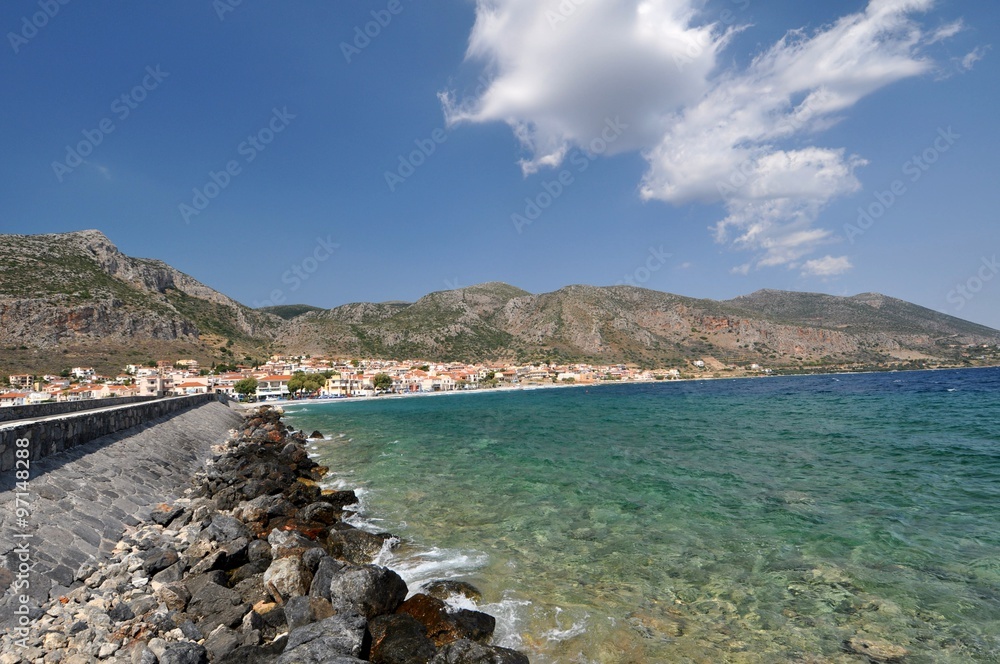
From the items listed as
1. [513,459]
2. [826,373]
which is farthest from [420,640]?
[826,373]

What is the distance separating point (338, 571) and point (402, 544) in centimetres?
337

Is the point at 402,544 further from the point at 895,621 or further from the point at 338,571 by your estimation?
the point at 895,621

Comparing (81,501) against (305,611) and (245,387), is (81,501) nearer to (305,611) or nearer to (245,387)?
(305,611)

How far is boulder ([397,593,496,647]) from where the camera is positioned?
684 cm

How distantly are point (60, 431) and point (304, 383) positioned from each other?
99.3 metres

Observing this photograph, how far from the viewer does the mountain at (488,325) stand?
106 meters

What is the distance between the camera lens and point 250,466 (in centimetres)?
1828

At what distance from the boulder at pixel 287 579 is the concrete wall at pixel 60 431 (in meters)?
6.33

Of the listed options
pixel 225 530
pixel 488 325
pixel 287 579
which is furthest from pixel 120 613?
pixel 488 325

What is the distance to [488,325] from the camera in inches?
7500

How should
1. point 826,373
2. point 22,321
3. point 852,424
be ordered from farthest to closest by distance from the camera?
1. point 826,373
2. point 22,321
3. point 852,424

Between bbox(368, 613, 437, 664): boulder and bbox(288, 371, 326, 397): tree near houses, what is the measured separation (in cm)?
10753

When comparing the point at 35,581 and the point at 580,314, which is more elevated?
the point at 580,314

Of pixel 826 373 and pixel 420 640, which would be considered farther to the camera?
pixel 826 373
